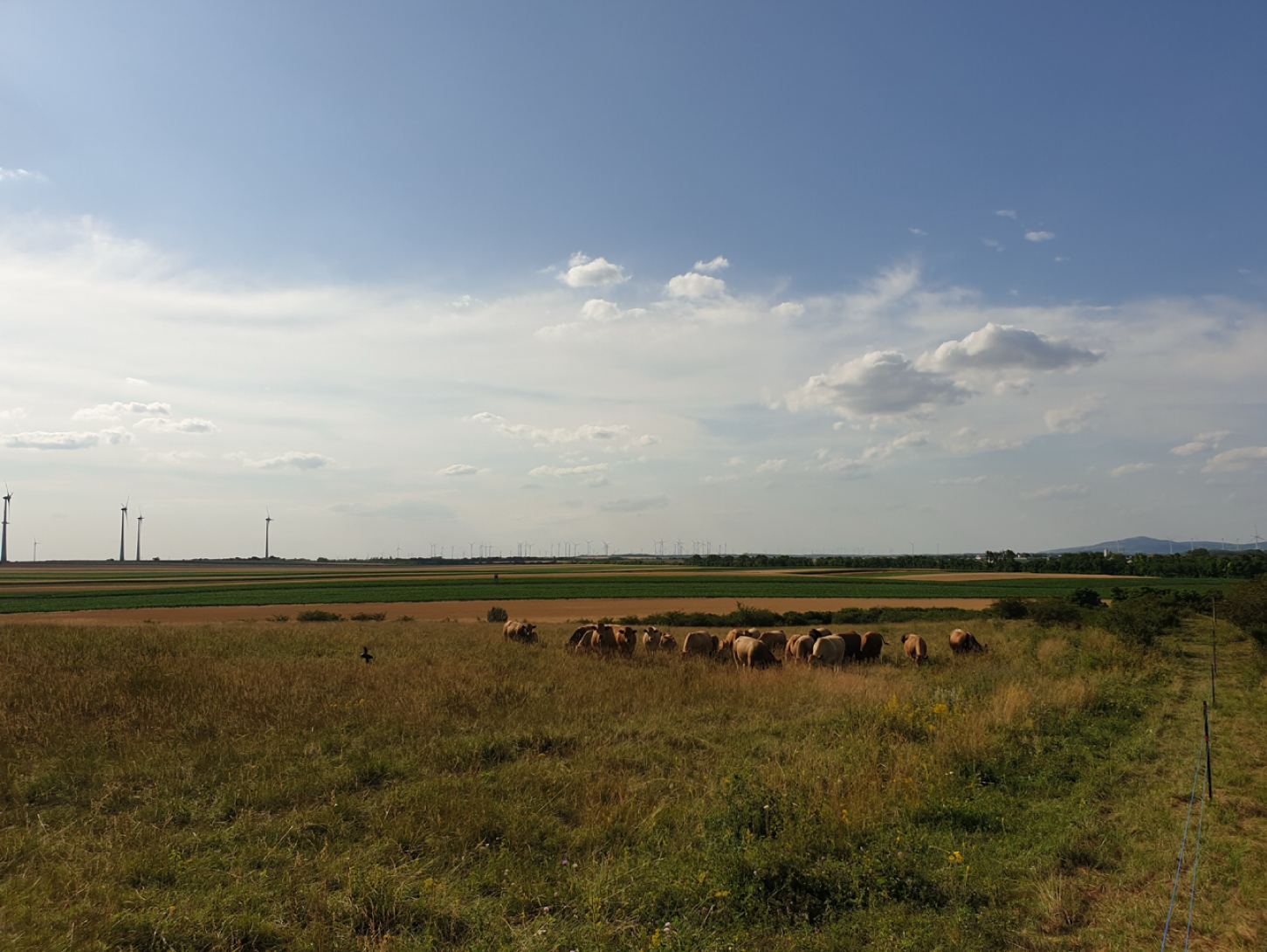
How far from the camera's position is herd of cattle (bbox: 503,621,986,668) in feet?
70.5

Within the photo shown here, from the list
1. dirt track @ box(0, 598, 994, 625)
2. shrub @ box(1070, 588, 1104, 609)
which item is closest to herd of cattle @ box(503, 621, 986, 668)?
shrub @ box(1070, 588, 1104, 609)

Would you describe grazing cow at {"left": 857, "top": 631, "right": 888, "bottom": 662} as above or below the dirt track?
above

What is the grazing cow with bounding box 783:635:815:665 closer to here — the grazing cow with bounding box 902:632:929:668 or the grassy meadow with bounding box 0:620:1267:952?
the grazing cow with bounding box 902:632:929:668

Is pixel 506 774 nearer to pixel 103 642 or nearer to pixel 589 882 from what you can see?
pixel 589 882

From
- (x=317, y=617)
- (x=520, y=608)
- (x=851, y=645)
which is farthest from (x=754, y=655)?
(x=520, y=608)

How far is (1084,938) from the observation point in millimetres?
5555

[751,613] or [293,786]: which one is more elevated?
[293,786]

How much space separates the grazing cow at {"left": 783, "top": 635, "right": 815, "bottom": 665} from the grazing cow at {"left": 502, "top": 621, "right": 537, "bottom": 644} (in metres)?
11.3

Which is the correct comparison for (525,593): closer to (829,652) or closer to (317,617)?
(317,617)

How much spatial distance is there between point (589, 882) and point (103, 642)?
1981 cm

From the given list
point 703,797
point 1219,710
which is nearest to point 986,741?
point 703,797

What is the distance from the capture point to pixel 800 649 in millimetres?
22656

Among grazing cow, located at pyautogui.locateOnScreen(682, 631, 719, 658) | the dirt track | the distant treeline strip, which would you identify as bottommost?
the distant treeline strip

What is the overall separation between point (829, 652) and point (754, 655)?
2.60 meters
